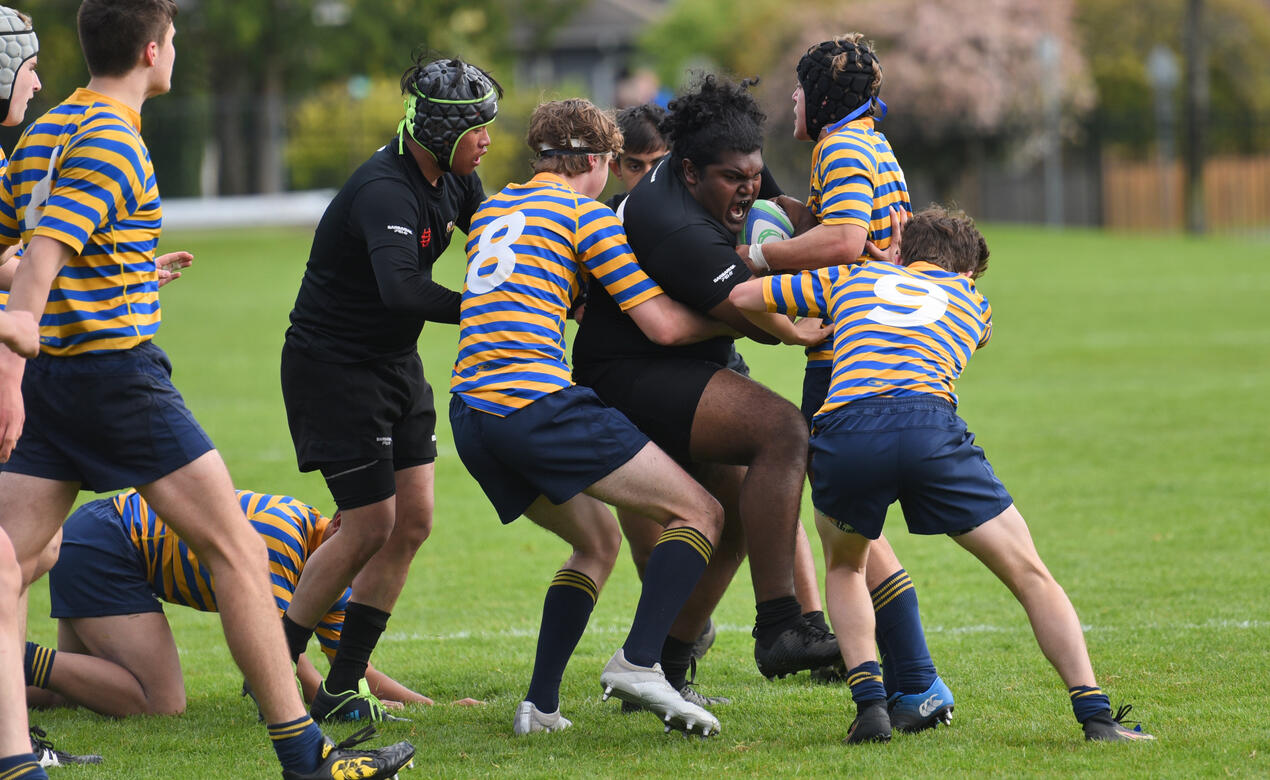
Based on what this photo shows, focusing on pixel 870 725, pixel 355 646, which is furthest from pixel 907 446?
pixel 355 646

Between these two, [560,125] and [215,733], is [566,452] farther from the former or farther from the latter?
[215,733]

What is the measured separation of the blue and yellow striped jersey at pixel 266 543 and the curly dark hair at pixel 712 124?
2145mm

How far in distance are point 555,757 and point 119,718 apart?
1.87 metres

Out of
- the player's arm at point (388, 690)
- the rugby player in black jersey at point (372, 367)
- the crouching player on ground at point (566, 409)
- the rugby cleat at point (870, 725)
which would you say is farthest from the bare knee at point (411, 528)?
the rugby cleat at point (870, 725)

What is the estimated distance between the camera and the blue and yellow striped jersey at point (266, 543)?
5629 mm

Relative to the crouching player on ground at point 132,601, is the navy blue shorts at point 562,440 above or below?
above

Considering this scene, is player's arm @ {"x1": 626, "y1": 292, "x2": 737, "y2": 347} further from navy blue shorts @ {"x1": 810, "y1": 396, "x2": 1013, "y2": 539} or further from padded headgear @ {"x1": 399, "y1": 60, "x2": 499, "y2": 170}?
padded headgear @ {"x1": 399, "y1": 60, "x2": 499, "y2": 170}

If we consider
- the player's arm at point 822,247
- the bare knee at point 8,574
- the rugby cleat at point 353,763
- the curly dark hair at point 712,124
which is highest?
the curly dark hair at point 712,124

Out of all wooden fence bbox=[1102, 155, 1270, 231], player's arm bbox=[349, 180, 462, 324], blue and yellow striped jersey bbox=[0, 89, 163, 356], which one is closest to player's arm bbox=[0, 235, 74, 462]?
blue and yellow striped jersey bbox=[0, 89, 163, 356]

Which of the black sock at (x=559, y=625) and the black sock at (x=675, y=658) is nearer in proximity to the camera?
the black sock at (x=559, y=625)

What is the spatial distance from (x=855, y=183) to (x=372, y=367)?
1.87 m

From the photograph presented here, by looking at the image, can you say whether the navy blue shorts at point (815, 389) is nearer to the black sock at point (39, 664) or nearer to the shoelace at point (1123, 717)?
the shoelace at point (1123, 717)

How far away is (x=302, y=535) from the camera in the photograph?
5.84 metres

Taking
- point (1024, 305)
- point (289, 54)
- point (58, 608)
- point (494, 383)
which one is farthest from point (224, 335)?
point (289, 54)
